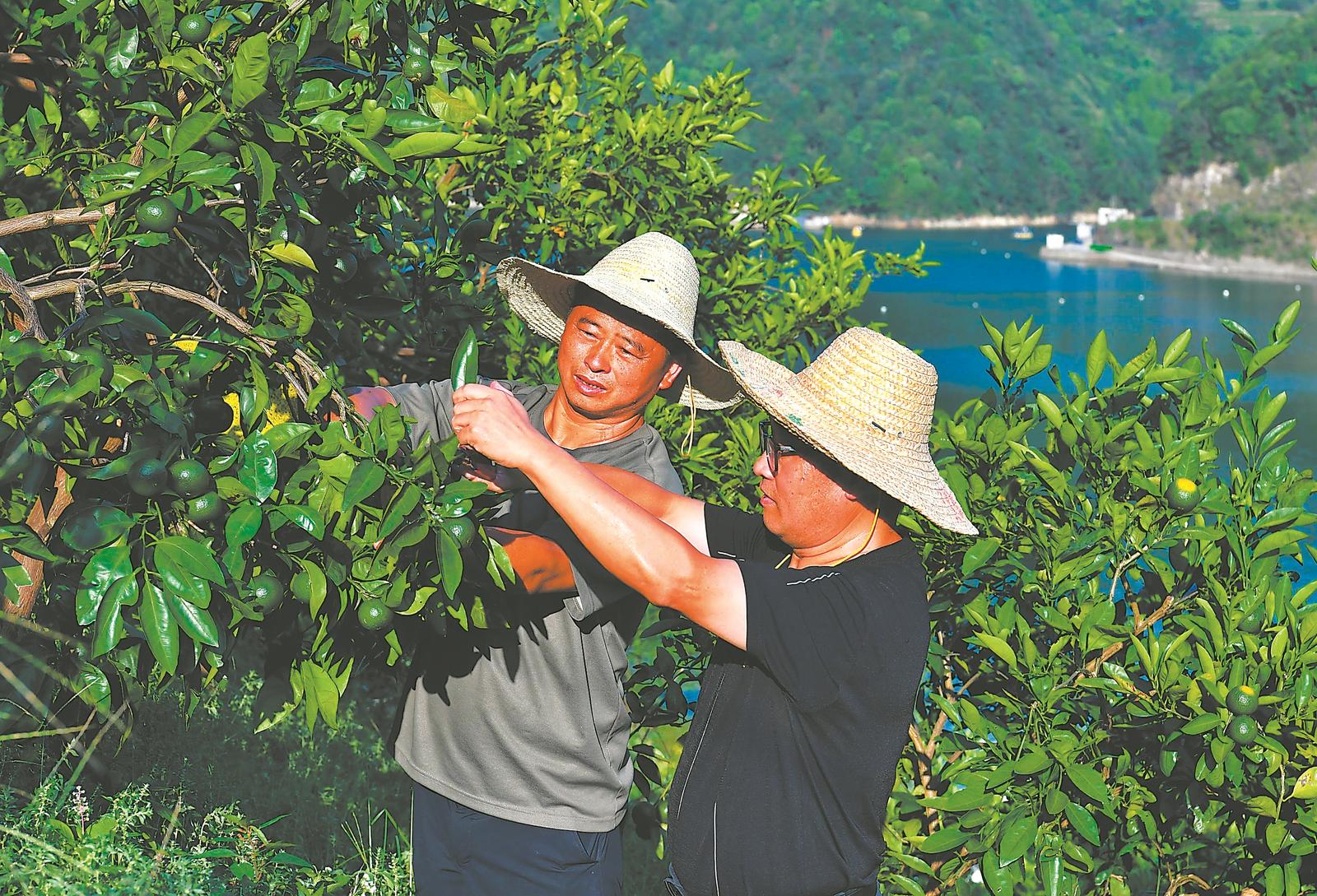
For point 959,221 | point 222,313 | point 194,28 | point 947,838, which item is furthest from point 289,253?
point 959,221

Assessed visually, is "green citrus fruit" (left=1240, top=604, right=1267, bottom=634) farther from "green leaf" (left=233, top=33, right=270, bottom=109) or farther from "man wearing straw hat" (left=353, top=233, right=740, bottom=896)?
"green leaf" (left=233, top=33, right=270, bottom=109)

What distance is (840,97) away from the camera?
471ft

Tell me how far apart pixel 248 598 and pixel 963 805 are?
83.0 inches

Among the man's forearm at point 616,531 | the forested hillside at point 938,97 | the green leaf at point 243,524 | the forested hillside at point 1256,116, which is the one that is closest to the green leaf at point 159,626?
the green leaf at point 243,524

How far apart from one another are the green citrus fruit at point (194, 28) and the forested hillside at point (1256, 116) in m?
110

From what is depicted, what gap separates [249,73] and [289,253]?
354 millimetres

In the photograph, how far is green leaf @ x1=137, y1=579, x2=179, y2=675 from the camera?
1877mm

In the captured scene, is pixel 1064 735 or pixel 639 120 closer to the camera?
pixel 1064 735

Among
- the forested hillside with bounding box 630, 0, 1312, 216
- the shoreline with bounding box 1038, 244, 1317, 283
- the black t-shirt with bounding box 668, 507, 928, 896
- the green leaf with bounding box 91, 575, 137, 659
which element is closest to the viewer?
the green leaf with bounding box 91, 575, 137, 659

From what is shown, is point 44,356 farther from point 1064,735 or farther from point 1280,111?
point 1280,111

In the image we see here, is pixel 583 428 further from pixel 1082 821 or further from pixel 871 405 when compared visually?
pixel 1082 821

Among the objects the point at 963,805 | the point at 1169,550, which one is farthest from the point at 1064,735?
the point at 1169,550

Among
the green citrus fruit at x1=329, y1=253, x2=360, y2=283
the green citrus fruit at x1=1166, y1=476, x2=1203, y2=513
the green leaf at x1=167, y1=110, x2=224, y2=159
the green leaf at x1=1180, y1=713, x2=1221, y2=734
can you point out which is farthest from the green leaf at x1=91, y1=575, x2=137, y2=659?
the green citrus fruit at x1=1166, y1=476, x2=1203, y2=513

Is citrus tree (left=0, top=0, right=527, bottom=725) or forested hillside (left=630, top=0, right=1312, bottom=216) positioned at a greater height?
citrus tree (left=0, top=0, right=527, bottom=725)
